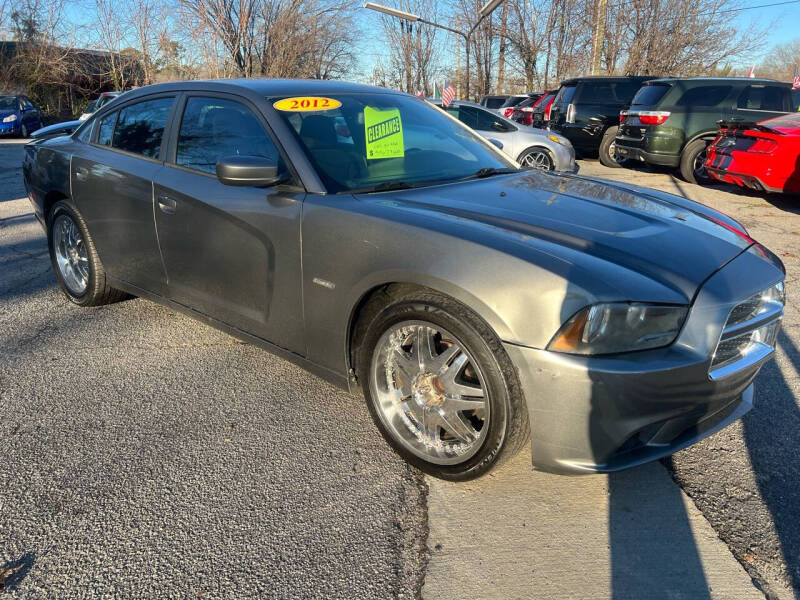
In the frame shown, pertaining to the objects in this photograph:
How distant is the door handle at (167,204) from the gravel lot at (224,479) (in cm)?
91

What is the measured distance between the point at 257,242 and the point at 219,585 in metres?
1.52

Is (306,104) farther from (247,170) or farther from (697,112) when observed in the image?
(697,112)

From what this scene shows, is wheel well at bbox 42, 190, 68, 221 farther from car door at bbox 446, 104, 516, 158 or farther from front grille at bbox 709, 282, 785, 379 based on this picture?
car door at bbox 446, 104, 516, 158

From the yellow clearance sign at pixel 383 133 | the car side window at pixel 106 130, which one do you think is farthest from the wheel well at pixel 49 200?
the yellow clearance sign at pixel 383 133

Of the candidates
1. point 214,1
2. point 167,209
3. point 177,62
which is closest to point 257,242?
point 167,209

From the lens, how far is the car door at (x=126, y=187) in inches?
142

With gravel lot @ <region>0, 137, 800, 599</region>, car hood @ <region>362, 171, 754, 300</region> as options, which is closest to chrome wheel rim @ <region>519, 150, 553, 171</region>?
gravel lot @ <region>0, 137, 800, 599</region>

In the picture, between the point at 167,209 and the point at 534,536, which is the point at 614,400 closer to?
the point at 534,536

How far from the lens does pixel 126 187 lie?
12.1ft

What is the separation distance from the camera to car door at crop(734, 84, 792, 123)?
1062cm

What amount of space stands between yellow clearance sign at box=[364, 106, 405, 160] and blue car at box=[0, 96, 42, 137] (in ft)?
76.0

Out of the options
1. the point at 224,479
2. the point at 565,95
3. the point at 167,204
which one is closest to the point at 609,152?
the point at 565,95

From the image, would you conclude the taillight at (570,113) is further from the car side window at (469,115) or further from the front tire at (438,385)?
the front tire at (438,385)

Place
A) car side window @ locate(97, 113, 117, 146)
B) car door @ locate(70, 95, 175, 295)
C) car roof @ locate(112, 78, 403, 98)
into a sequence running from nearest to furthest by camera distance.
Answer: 1. car roof @ locate(112, 78, 403, 98)
2. car door @ locate(70, 95, 175, 295)
3. car side window @ locate(97, 113, 117, 146)
